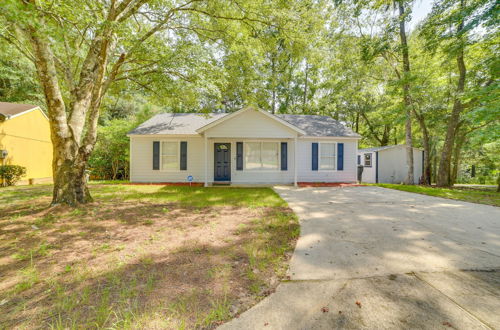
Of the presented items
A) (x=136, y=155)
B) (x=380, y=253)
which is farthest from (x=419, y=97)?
(x=136, y=155)

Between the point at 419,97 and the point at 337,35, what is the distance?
636 cm

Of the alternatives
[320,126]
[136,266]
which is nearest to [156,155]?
[136,266]

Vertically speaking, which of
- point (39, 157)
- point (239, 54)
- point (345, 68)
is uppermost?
point (345, 68)

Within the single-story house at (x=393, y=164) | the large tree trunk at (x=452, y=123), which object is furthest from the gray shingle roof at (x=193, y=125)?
the large tree trunk at (x=452, y=123)

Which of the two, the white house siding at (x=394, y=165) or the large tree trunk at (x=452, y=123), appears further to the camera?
the white house siding at (x=394, y=165)

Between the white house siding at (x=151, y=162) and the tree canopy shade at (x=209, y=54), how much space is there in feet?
7.40

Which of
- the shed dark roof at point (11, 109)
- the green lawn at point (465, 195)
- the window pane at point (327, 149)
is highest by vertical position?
the shed dark roof at point (11, 109)

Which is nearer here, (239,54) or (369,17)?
(239,54)

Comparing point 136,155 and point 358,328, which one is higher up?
point 136,155

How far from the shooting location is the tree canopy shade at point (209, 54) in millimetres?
5078

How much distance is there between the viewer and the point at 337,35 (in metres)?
12.5

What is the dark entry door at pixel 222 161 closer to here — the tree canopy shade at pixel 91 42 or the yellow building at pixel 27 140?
the tree canopy shade at pixel 91 42

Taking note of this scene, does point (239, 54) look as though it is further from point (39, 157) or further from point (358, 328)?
point (39, 157)

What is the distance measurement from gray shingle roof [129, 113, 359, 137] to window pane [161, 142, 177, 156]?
26.7 inches
